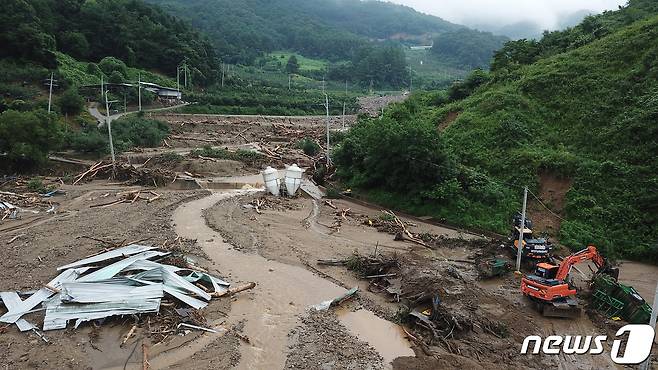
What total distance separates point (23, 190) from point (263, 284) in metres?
20.1

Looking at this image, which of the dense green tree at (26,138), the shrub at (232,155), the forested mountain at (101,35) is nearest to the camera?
the dense green tree at (26,138)

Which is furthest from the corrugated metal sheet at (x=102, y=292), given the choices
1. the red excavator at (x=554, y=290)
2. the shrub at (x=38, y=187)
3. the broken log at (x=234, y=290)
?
the shrub at (x=38, y=187)

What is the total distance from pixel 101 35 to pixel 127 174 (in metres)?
47.1

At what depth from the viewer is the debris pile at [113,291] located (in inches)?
499

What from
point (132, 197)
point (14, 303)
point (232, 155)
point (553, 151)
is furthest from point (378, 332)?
point (232, 155)

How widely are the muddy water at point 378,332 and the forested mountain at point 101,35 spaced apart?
51.8 meters

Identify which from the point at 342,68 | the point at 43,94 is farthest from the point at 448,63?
the point at 43,94

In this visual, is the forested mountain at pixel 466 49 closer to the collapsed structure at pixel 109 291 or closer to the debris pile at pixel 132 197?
the debris pile at pixel 132 197

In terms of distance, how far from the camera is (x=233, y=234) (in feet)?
69.9

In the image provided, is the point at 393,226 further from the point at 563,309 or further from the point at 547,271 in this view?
the point at 563,309

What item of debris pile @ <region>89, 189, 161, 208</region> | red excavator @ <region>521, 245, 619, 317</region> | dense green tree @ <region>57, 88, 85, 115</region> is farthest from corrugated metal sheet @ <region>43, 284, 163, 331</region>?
dense green tree @ <region>57, 88, 85, 115</region>

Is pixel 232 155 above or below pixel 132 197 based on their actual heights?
above

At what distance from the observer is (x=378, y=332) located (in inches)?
524

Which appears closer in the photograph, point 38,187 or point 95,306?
point 95,306
